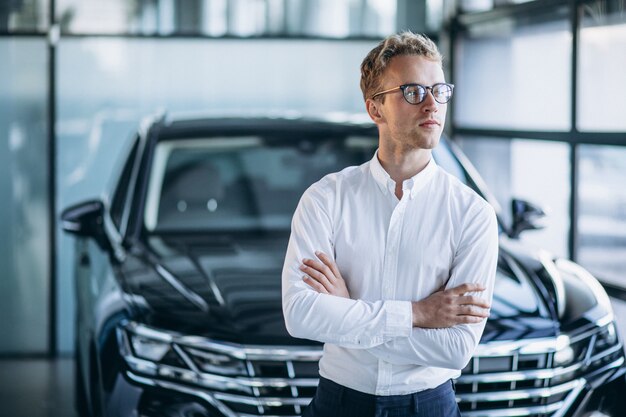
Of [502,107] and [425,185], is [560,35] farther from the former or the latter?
[425,185]

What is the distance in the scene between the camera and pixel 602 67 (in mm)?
5465

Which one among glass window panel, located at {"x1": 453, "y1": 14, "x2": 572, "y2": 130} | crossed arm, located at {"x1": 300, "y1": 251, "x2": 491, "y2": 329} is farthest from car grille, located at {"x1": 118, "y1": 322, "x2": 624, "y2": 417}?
glass window panel, located at {"x1": 453, "y1": 14, "x2": 572, "y2": 130}

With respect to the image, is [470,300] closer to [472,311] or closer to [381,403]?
[472,311]

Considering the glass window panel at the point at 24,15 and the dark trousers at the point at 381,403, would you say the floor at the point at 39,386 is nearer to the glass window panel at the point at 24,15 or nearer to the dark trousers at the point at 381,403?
the glass window panel at the point at 24,15

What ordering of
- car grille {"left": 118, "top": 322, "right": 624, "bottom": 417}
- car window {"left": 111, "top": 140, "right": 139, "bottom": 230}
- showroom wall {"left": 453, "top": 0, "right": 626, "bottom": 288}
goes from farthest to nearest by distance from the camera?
1. showroom wall {"left": 453, "top": 0, "right": 626, "bottom": 288}
2. car window {"left": 111, "top": 140, "right": 139, "bottom": 230}
3. car grille {"left": 118, "top": 322, "right": 624, "bottom": 417}

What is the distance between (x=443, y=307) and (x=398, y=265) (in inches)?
5.2

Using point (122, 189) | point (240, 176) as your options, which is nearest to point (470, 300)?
point (240, 176)

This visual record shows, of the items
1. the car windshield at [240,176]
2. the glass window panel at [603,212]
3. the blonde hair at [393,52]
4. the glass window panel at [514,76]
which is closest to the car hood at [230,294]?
the car windshield at [240,176]

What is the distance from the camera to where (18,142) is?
7605 millimetres

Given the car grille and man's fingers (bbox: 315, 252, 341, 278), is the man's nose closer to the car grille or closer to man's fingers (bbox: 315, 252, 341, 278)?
man's fingers (bbox: 315, 252, 341, 278)

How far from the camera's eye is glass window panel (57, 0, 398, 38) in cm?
759

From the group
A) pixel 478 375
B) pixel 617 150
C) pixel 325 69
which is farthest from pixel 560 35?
pixel 478 375

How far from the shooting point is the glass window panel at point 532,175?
20.0 feet

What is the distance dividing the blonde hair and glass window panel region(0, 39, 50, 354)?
5509mm
